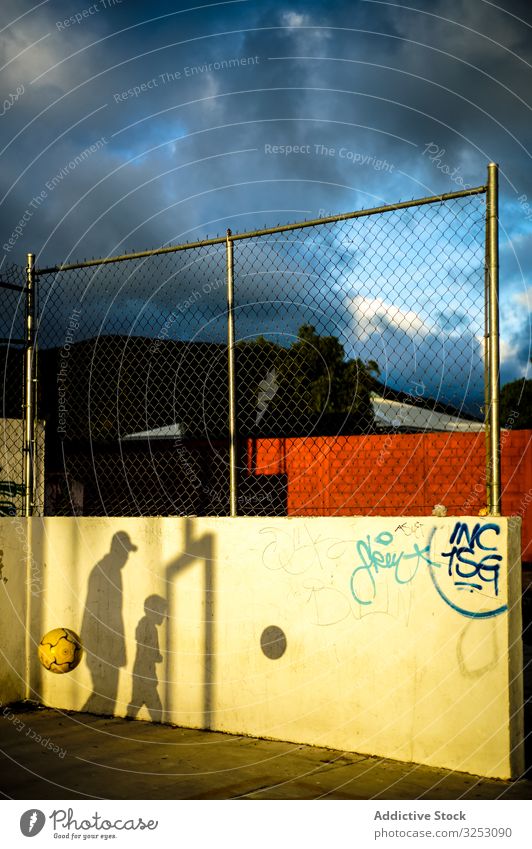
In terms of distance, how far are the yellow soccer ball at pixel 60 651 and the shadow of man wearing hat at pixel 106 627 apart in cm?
9

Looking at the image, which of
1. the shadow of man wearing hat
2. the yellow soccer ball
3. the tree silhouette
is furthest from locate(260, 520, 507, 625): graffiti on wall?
the tree silhouette

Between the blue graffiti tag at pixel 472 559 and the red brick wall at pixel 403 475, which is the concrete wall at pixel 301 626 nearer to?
the blue graffiti tag at pixel 472 559

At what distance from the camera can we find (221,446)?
14320mm

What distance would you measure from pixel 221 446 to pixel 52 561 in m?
7.70

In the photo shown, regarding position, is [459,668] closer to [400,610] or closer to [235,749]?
[400,610]

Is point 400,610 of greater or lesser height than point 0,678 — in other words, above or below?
above

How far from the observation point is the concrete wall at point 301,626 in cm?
473

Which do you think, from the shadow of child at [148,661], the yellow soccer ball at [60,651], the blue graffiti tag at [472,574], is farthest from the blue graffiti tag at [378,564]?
the yellow soccer ball at [60,651]

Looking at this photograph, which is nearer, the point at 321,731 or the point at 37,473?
the point at 321,731

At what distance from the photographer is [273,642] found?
5543mm

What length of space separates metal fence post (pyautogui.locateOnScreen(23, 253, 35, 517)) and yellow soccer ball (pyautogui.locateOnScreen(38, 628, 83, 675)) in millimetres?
1109

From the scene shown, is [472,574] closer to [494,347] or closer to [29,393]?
[494,347]

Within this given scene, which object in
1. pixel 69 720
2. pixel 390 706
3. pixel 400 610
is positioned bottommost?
pixel 69 720

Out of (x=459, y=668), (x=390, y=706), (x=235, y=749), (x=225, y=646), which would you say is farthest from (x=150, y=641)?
(x=459, y=668)
